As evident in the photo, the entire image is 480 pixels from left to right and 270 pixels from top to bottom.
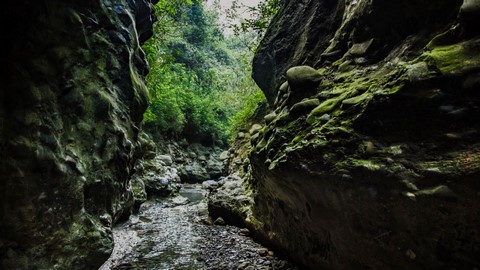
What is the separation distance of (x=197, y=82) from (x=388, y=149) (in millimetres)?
25456

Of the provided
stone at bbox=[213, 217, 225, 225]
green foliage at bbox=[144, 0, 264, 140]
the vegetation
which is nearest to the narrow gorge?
stone at bbox=[213, 217, 225, 225]

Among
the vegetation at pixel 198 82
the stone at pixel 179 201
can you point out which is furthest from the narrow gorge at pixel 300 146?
the vegetation at pixel 198 82

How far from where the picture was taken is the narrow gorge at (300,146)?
243 centimetres

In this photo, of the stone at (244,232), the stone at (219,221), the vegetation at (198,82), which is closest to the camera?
the stone at (244,232)

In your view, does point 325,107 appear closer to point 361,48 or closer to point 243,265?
point 361,48

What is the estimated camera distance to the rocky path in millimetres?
4793

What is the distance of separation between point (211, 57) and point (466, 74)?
2877 cm

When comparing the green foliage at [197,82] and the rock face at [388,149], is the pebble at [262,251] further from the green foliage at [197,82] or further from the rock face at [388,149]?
the green foliage at [197,82]

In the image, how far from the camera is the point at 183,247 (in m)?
5.81

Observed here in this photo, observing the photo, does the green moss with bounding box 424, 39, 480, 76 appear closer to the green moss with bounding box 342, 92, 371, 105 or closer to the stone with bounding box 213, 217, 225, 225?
the green moss with bounding box 342, 92, 371, 105

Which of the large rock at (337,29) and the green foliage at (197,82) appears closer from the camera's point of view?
the large rock at (337,29)

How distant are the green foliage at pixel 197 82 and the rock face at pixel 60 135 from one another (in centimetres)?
778

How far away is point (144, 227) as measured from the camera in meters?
7.23

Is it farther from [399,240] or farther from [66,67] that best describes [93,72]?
[399,240]
